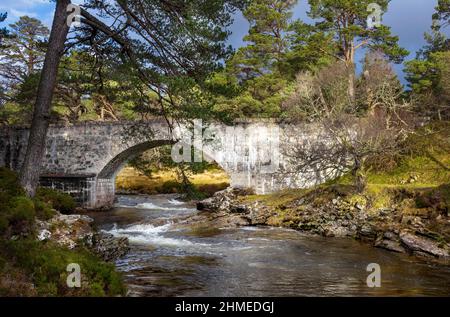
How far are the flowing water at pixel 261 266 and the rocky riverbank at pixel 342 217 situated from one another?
30.4 inches

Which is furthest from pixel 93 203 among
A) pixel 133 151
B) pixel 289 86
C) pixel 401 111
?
pixel 401 111

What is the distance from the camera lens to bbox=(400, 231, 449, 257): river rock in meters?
13.2

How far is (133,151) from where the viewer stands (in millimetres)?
30297

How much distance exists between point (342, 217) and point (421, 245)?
4840 mm

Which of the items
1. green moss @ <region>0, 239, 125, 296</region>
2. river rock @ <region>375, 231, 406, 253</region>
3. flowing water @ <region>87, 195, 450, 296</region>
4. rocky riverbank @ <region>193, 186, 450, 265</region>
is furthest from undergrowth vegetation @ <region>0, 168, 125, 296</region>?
river rock @ <region>375, 231, 406, 253</region>

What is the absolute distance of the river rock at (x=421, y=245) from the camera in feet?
43.3

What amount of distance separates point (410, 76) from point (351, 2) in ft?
26.3

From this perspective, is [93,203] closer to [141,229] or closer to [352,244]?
[141,229]

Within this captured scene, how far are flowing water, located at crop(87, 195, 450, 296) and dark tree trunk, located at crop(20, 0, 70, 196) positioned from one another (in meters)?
3.41

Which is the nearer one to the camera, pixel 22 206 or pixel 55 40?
pixel 22 206

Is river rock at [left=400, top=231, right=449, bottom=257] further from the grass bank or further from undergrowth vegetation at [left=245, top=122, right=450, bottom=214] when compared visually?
the grass bank

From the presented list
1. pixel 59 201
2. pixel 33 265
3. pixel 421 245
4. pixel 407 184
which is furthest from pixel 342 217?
pixel 33 265

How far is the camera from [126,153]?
2992 centimetres

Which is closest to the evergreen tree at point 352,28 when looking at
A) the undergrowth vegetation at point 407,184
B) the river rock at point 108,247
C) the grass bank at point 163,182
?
the undergrowth vegetation at point 407,184
